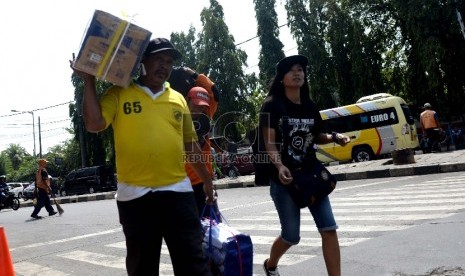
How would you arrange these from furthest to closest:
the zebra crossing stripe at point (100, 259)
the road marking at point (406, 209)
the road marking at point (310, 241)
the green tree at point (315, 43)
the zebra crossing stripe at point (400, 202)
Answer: the green tree at point (315, 43), the zebra crossing stripe at point (400, 202), the road marking at point (406, 209), the zebra crossing stripe at point (100, 259), the road marking at point (310, 241)

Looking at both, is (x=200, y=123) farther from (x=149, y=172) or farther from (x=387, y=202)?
(x=387, y=202)

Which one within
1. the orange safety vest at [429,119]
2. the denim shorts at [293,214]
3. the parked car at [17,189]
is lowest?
the parked car at [17,189]

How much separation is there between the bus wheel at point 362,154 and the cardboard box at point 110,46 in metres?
19.0

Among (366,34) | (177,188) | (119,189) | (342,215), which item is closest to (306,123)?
(177,188)

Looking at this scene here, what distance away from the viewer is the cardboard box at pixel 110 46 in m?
2.56

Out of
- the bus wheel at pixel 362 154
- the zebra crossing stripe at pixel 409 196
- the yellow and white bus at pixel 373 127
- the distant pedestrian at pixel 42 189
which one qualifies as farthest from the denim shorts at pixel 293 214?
the bus wheel at pixel 362 154

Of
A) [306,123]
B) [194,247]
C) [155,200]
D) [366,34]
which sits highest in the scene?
[366,34]

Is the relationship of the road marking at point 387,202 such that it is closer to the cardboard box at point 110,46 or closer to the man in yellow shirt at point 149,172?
the man in yellow shirt at point 149,172

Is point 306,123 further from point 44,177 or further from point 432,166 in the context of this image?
point 44,177

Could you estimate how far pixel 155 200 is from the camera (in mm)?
2729

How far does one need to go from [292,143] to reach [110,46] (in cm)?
148

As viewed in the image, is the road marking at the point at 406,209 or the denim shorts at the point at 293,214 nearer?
the denim shorts at the point at 293,214

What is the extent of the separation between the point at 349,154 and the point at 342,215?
47.1 ft

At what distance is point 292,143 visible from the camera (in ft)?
11.5
